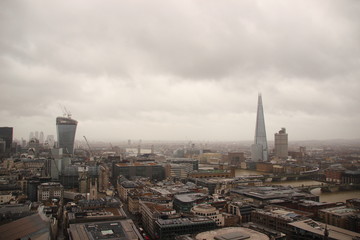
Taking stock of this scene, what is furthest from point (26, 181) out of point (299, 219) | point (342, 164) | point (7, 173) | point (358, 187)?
point (342, 164)

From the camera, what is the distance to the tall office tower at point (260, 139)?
119 feet

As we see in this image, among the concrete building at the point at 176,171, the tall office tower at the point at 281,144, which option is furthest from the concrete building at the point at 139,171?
the tall office tower at the point at 281,144

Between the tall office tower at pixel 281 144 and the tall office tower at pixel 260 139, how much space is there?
15.1 feet

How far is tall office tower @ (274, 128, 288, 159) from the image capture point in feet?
133

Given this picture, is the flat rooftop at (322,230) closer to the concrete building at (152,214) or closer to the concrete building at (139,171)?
the concrete building at (152,214)

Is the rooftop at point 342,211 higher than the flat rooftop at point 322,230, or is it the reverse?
the rooftop at point 342,211

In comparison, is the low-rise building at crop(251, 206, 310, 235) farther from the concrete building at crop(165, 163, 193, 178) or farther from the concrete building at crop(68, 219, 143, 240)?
the concrete building at crop(165, 163, 193, 178)

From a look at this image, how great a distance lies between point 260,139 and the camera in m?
36.6

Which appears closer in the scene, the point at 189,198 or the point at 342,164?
the point at 189,198

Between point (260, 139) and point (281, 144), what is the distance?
18.3 ft

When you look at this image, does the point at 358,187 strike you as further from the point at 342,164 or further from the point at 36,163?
the point at 36,163

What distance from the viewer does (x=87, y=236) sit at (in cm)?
834

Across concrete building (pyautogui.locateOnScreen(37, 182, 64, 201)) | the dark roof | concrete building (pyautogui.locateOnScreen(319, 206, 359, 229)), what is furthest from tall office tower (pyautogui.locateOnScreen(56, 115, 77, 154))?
concrete building (pyautogui.locateOnScreen(319, 206, 359, 229))

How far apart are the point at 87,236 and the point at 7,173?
Result: 1394cm
